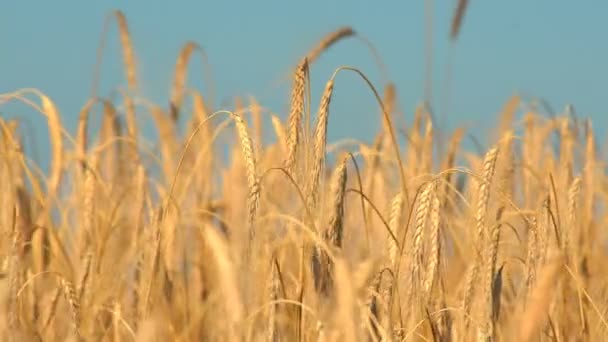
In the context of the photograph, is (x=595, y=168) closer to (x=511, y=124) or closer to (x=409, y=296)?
(x=511, y=124)

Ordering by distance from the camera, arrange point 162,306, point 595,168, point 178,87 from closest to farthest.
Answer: point 162,306
point 595,168
point 178,87

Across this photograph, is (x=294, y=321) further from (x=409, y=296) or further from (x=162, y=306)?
(x=162, y=306)

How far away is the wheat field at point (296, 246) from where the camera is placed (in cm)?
182

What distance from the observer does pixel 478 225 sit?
6.79 feet

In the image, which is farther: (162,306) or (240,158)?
(240,158)

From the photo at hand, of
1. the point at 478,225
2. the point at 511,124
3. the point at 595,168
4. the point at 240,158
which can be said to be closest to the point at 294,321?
the point at 478,225

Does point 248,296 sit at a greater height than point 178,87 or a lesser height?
lesser

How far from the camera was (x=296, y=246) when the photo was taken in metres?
2.65

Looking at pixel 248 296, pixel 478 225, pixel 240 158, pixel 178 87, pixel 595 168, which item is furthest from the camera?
pixel 240 158

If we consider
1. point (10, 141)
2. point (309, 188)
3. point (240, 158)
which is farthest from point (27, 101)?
point (240, 158)

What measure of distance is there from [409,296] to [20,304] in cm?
84

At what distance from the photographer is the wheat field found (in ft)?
5.97

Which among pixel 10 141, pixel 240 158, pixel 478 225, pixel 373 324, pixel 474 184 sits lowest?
pixel 373 324

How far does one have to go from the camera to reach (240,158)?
4.52 m
